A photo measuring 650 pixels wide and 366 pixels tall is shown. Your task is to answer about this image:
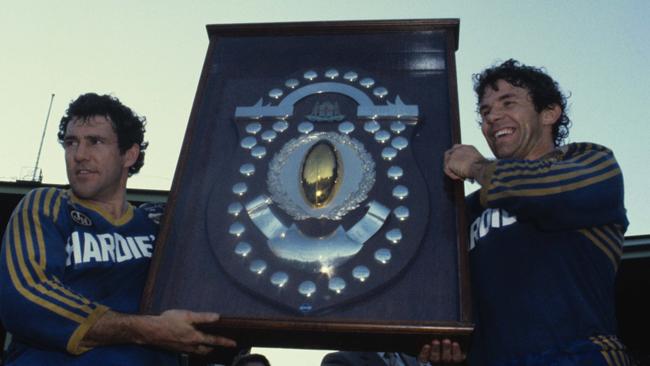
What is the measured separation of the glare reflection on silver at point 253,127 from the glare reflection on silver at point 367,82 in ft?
1.13

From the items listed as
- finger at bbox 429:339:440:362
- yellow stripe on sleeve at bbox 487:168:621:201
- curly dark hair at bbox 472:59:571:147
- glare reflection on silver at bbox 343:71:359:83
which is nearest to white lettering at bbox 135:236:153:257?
glare reflection on silver at bbox 343:71:359:83

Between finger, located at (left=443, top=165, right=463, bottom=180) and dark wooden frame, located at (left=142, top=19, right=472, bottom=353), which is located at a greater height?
finger, located at (left=443, top=165, right=463, bottom=180)

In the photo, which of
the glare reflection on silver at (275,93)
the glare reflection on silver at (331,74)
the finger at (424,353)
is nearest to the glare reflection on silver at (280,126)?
the glare reflection on silver at (275,93)

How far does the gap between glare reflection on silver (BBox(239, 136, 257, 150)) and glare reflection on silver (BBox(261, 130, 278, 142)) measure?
3 cm

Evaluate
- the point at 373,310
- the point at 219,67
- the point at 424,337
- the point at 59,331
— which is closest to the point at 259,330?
the point at 373,310

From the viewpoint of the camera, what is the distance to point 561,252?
163 cm

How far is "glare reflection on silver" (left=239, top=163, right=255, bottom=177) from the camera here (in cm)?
187

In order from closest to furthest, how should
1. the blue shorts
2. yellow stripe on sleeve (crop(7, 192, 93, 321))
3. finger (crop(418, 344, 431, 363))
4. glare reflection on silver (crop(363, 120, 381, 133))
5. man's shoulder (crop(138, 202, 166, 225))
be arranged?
the blue shorts < finger (crop(418, 344, 431, 363)) < yellow stripe on sleeve (crop(7, 192, 93, 321)) < glare reflection on silver (crop(363, 120, 381, 133)) < man's shoulder (crop(138, 202, 166, 225))

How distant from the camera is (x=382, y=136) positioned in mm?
1873

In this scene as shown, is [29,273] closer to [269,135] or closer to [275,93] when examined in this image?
[269,135]

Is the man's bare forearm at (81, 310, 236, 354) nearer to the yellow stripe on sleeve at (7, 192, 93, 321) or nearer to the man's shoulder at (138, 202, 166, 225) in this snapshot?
the yellow stripe on sleeve at (7, 192, 93, 321)

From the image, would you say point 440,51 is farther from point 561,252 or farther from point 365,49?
point 561,252

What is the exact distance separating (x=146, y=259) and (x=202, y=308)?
1.27ft

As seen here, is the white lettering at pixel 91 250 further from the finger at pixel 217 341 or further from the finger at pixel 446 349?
the finger at pixel 446 349
